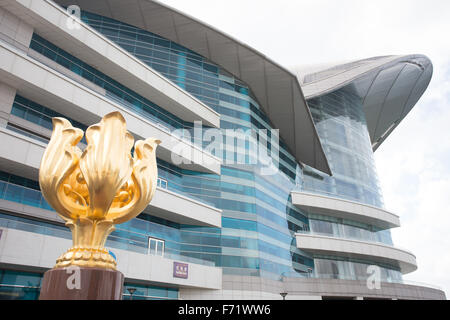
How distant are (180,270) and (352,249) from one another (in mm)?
18799

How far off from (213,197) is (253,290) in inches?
282

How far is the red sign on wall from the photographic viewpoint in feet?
64.4

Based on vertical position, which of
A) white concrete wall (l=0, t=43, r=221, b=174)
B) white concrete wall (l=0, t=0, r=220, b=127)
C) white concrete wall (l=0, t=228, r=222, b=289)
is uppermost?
white concrete wall (l=0, t=0, r=220, b=127)

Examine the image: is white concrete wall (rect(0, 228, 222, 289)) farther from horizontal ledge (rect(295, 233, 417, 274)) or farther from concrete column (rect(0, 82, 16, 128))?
horizontal ledge (rect(295, 233, 417, 274))

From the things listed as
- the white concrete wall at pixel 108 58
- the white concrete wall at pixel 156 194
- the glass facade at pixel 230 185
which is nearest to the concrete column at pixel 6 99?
the glass facade at pixel 230 185

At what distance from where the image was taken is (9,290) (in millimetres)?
14719

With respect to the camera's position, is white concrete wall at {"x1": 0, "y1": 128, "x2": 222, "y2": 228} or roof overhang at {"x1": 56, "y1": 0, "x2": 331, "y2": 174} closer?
white concrete wall at {"x1": 0, "y1": 128, "x2": 222, "y2": 228}

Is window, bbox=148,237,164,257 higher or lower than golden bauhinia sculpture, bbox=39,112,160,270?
higher

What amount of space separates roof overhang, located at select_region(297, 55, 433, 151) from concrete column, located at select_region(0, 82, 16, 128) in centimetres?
3167

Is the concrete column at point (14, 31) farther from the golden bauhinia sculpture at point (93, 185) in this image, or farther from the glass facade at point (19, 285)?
the golden bauhinia sculpture at point (93, 185)

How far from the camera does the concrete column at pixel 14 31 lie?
1744 cm

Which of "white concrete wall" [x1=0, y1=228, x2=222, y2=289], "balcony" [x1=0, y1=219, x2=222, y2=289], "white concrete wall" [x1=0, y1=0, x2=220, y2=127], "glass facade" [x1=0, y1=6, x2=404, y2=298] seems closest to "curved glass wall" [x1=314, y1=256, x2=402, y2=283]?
"glass facade" [x1=0, y1=6, x2=404, y2=298]
